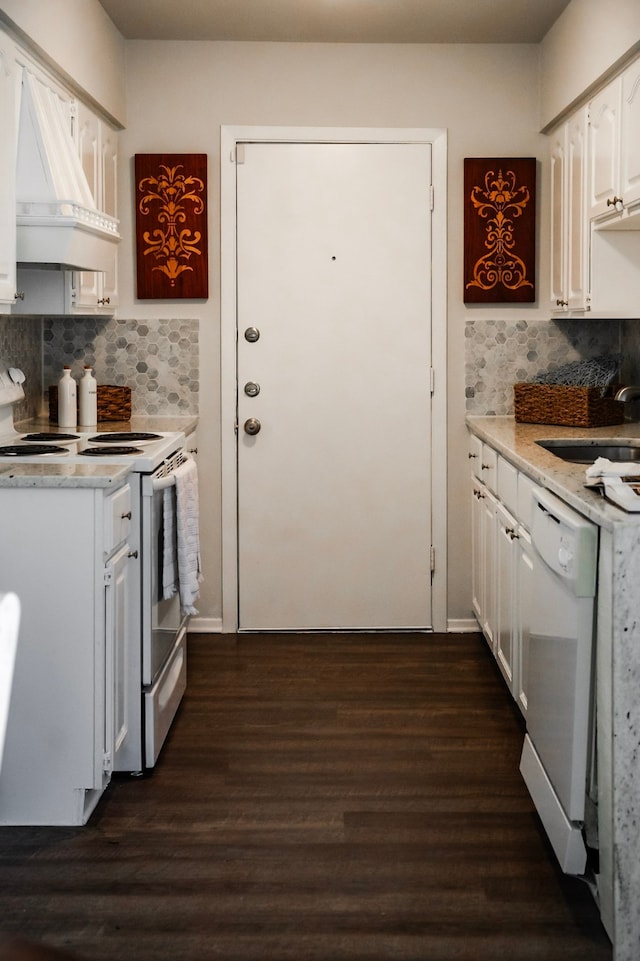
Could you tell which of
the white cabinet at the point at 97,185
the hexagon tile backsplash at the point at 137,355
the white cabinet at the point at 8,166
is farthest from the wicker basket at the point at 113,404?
the white cabinet at the point at 8,166

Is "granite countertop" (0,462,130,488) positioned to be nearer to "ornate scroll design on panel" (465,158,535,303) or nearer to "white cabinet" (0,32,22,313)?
"white cabinet" (0,32,22,313)

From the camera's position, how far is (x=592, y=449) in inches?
143

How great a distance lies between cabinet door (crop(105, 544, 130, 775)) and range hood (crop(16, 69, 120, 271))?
869 millimetres

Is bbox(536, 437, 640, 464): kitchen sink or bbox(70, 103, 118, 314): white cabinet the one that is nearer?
bbox(536, 437, 640, 464): kitchen sink

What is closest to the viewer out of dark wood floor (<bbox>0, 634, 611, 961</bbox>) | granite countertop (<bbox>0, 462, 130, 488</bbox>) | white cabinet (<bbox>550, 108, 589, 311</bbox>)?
dark wood floor (<bbox>0, 634, 611, 961</bbox>)

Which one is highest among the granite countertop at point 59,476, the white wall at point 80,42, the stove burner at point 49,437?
the white wall at point 80,42

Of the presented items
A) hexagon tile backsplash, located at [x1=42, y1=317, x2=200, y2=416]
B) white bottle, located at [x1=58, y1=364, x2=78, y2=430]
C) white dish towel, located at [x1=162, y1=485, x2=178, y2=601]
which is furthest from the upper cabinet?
white bottle, located at [x1=58, y1=364, x2=78, y2=430]

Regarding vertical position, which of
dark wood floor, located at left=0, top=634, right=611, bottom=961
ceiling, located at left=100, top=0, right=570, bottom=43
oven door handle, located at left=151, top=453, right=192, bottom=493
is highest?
ceiling, located at left=100, top=0, right=570, bottom=43

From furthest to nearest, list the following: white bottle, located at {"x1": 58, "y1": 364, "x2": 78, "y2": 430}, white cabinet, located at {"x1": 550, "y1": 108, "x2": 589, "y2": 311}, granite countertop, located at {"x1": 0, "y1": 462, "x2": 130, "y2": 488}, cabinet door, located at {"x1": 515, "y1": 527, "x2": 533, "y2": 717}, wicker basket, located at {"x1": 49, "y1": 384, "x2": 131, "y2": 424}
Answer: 1. wicker basket, located at {"x1": 49, "y1": 384, "x2": 131, "y2": 424}
2. white bottle, located at {"x1": 58, "y1": 364, "x2": 78, "y2": 430}
3. white cabinet, located at {"x1": 550, "y1": 108, "x2": 589, "y2": 311}
4. cabinet door, located at {"x1": 515, "y1": 527, "x2": 533, "y2": 717}
5. granite countertop, located at {"x1": 0, "y1": 462, "x2": 130, "y2": 488}

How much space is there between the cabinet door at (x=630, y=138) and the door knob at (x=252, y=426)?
1.82 meters

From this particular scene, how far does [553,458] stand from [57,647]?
152cm

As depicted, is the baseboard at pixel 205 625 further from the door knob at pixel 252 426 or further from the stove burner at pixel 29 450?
the stove burner at pixel 29 450

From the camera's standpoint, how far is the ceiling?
385 cm

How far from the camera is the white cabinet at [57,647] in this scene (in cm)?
265
